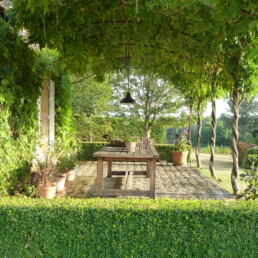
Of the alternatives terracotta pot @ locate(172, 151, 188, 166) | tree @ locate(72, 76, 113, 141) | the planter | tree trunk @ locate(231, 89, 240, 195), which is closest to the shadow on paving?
tree trunk @ locate(231, 89, 240, 195)

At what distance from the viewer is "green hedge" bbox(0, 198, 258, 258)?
2.85 m

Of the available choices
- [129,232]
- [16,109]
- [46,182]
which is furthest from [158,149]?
[129,232]

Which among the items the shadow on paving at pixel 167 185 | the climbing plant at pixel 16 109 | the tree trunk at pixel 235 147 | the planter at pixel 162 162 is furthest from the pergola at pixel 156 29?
the planter at pixel 162 162

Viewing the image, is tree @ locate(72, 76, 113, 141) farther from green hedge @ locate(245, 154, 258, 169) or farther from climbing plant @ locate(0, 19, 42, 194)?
climbing plant @ locate(0, 19, 42, 194)

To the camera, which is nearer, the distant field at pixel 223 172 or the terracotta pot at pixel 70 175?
the terracotta pot at pixel 70 175

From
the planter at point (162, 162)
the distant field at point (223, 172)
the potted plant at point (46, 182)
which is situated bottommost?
the distant field at point (223, 172)

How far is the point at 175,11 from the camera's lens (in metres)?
4.36

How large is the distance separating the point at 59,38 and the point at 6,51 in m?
0.89

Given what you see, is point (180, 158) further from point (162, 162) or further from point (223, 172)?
point (223, 172)

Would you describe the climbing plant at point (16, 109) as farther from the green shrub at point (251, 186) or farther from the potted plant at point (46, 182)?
the green shrub at point (251, 186)

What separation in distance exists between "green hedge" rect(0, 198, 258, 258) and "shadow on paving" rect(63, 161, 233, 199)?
2.73 meters

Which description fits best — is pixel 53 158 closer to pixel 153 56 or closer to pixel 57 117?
pixel 57 117

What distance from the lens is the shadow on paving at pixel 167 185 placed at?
583 cm

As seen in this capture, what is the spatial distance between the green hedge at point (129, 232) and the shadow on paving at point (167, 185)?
2733 mm
